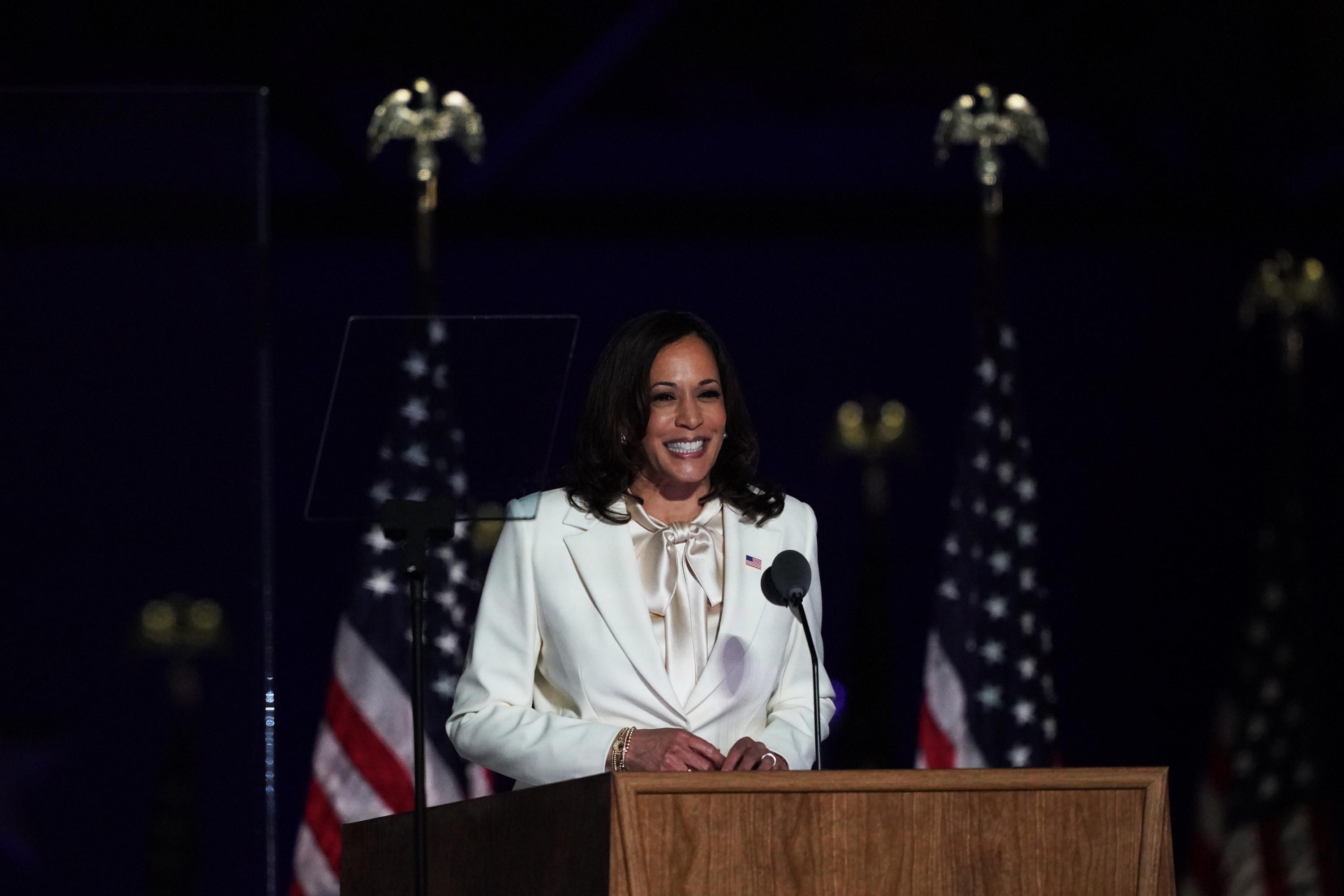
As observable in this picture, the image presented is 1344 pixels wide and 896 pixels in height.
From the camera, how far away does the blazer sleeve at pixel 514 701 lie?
90.8 inches

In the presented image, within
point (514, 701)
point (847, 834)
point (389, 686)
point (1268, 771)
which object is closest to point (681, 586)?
point (514, 701)

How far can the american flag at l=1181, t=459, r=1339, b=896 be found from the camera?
6430 mm

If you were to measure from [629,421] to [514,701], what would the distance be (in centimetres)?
44

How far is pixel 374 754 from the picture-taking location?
18.8ft

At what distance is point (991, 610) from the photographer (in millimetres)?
6312

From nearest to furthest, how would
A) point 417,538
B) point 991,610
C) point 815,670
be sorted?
point 417,538, point 815,670, point 991,610

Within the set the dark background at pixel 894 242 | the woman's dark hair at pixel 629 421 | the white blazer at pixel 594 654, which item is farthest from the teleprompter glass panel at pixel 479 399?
the dark background at pixel 894 242

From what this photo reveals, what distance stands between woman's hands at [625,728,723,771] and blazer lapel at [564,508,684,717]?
21 centimetres

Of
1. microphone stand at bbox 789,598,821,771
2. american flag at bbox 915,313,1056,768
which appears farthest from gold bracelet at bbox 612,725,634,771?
american flag at bbox 915,313,1056,768

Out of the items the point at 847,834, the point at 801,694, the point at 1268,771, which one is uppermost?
the point at 801,694

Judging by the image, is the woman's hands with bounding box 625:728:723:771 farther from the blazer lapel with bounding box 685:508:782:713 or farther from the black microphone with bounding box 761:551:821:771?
the blazer lapel with bounding box 685:508:782:713

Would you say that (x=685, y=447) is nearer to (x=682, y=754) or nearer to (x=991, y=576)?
(x=682, y=754)

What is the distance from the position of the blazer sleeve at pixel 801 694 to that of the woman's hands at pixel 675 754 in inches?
10.6

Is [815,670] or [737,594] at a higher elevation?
[737,594]
